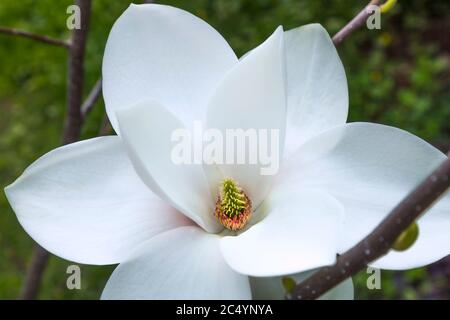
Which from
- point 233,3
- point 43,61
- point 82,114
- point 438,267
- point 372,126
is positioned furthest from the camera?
point 233,3

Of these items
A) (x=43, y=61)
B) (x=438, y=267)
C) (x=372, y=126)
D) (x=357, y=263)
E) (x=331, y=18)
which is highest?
(x=331, y=18)

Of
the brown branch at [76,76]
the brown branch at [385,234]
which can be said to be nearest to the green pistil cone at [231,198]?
the brown branch at [385,234]

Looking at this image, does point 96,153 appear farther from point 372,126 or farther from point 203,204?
point 372,126

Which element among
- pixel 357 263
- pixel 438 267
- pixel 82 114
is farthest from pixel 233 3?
pixel 357 263

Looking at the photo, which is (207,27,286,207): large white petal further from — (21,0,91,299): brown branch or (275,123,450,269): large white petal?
(21,0,91,299): brown branch

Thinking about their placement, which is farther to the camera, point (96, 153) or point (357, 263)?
point (96, 153)

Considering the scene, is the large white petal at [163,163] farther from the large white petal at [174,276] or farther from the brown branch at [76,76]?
the brown branch at [76,76]

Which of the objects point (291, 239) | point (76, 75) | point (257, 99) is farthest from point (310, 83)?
point (76, 75)
